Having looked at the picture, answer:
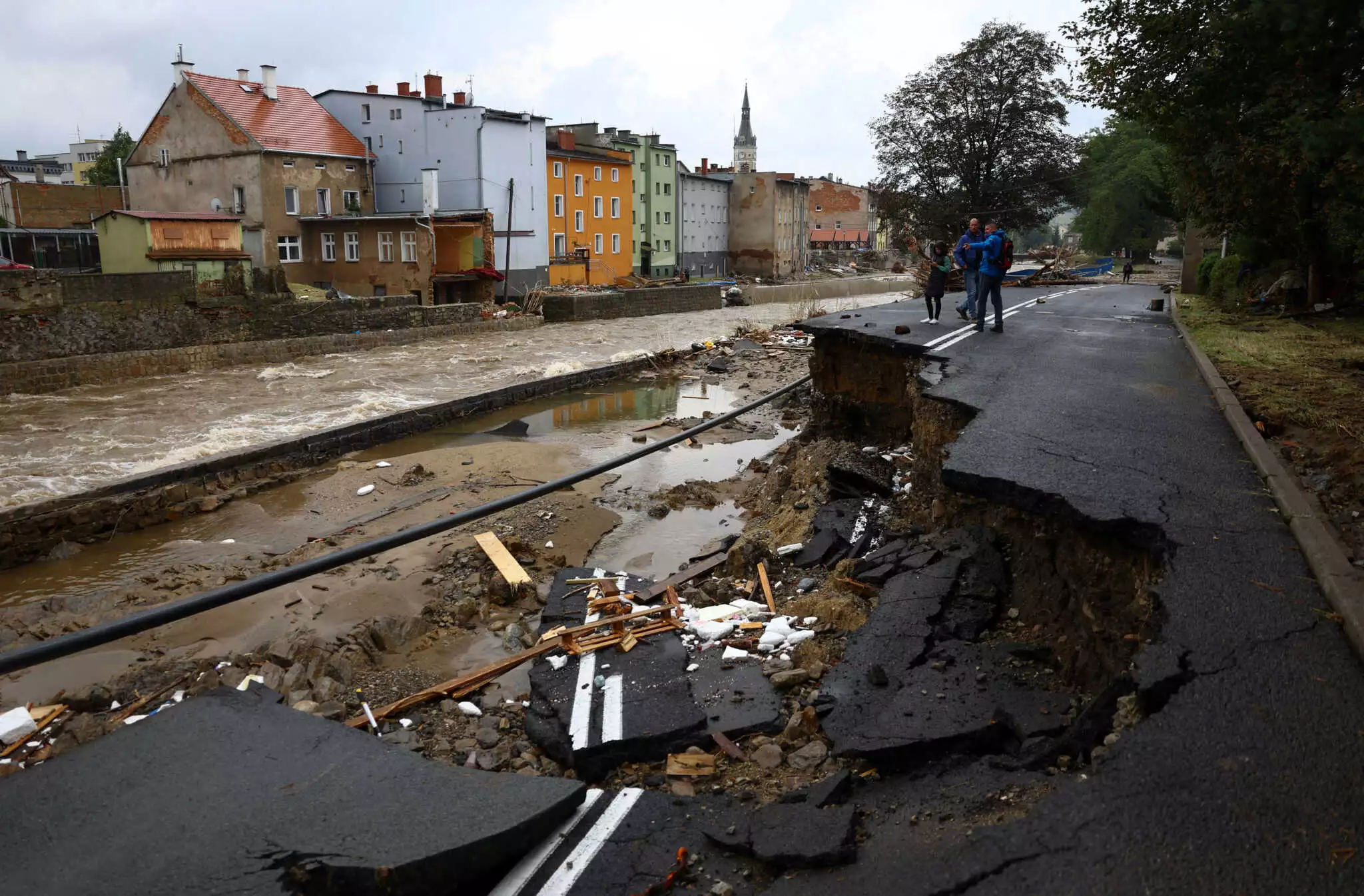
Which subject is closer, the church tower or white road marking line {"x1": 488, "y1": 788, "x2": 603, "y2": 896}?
white road marking line {"x1": 488, "y1": 788, "x2": 603, "y2": 896}

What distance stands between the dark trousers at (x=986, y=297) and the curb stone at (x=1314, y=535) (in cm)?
670

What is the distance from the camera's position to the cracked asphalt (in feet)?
9.27

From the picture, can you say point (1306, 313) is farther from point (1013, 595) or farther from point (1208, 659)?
point (1208, 659)

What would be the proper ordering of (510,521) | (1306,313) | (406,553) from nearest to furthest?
(406,553) → (510,521) → (1306,313)

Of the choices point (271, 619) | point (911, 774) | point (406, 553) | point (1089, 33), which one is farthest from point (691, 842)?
point (1089, 33)

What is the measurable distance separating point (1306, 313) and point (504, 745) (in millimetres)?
18787

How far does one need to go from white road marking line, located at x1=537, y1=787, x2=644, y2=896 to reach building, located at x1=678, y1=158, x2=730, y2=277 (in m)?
73.0

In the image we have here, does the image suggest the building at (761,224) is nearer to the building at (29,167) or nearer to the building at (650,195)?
the building at (650,195)

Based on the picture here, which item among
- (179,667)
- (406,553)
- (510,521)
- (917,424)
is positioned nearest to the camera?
(179,667)

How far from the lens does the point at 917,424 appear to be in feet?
32.8

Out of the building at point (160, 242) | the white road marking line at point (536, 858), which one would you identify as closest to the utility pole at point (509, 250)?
the building at point (160, 242)

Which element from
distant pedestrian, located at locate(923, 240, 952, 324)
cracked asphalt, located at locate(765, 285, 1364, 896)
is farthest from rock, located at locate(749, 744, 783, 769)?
distant pedestrian, located at locate(923, 240, 952, 324)

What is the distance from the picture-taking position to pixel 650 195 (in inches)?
2820

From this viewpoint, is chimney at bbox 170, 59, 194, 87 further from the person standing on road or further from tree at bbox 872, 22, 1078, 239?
the person standing on road
